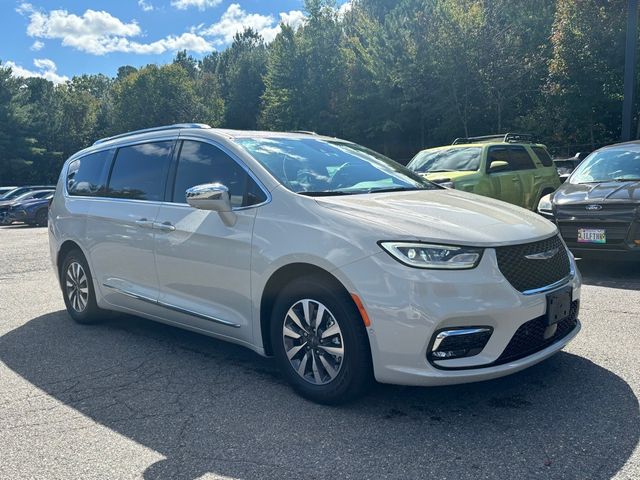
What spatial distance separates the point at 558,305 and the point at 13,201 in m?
24.3

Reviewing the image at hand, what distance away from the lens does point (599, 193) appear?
722 centimetres

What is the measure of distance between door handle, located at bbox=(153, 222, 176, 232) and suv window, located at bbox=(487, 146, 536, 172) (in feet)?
24.7

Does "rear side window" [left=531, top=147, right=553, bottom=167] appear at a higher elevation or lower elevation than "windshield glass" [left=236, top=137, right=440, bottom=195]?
lower

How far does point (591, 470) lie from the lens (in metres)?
2.67

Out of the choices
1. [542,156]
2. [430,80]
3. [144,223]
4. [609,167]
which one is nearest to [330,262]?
[144,223]

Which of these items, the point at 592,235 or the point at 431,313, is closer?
the point at 431,313

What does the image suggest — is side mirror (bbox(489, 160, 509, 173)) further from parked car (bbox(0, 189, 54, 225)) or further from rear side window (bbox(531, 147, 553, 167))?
parked car (bbox(0, 189, 54, 225))

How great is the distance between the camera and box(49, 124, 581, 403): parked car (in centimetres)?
312

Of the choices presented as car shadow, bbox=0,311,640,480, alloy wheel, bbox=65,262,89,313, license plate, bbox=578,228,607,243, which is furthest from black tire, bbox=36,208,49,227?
license plate, bbox=578,228,607,243

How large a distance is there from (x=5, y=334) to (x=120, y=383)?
2.17 meters

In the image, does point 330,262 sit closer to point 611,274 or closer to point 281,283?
point 281,283

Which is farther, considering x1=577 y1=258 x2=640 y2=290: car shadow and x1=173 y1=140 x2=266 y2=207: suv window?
x1=577 y1=258 x2=640 y2=290: car shadow

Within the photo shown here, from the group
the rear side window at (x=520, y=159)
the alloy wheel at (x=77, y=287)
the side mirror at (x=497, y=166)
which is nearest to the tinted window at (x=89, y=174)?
the alloy wheel at (x=77, y=287)

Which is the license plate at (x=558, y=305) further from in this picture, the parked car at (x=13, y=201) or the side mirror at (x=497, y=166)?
the parked car at (x=13, y=201)
